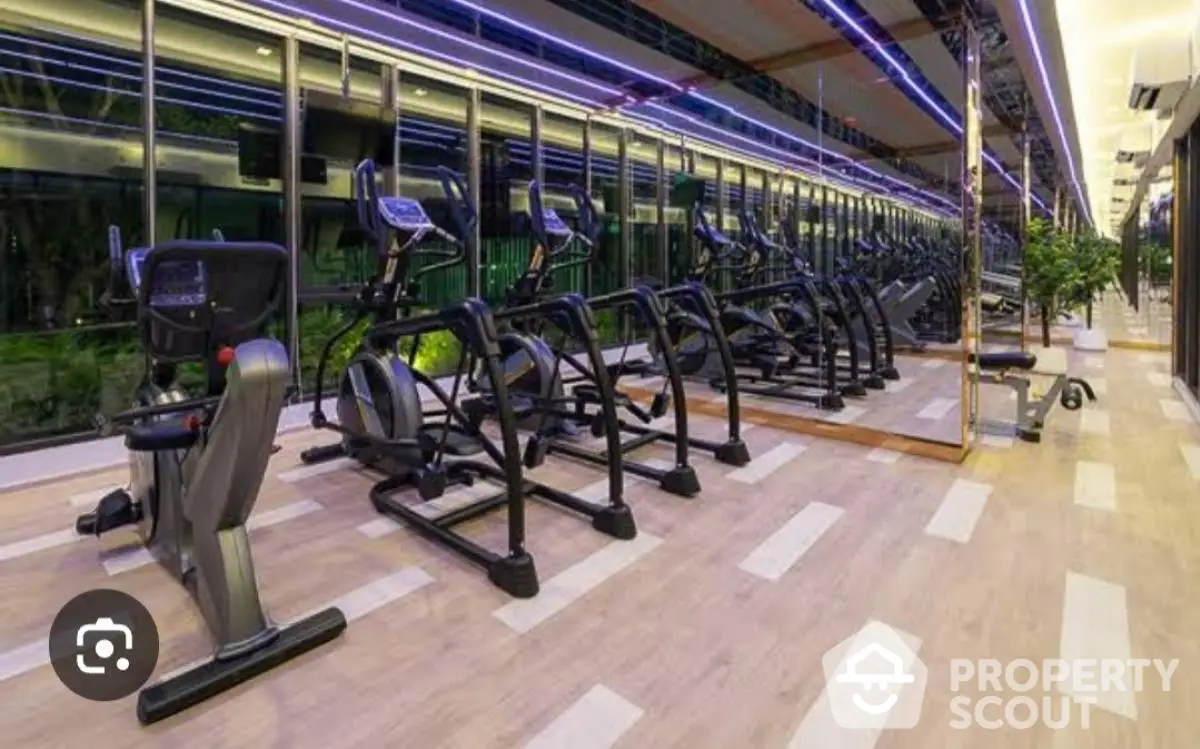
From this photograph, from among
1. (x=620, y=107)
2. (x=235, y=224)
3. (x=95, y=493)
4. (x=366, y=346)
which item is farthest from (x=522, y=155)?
(x=95, y=493)

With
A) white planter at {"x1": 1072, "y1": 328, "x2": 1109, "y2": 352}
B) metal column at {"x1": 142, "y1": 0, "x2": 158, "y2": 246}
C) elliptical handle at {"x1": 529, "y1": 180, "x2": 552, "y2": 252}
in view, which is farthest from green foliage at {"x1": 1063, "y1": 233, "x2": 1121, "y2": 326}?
metal column at {"x1": 142, "y1": 0, "x2": 158, "y2": 246}

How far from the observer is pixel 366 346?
11.3 ft

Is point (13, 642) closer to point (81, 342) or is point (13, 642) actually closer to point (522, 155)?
point (81, 342)

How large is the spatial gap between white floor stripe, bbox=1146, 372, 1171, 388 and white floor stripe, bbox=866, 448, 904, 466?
3694 mm

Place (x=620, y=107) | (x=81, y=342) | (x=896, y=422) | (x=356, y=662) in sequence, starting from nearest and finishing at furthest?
(x=356, y=662)
(x=81, y=342)
(x=896, y=422)
(x=620, y=107)

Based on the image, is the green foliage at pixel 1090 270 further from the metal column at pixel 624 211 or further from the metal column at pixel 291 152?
the metal column at pixel 291 152

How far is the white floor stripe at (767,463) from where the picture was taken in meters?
3.43

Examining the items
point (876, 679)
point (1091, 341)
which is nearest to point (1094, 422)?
point (876, 679)

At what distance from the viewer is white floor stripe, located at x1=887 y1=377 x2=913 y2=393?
5.70 meters

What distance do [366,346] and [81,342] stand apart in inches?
91.6

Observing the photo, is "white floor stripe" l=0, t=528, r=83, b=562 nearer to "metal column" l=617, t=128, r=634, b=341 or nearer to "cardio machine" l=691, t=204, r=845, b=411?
"cardio machine" l=691, t=204, r=845, b=411

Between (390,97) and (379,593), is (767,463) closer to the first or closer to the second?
(379,593)

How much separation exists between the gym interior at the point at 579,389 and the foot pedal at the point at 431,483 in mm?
24

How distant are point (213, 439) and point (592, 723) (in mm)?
1240
